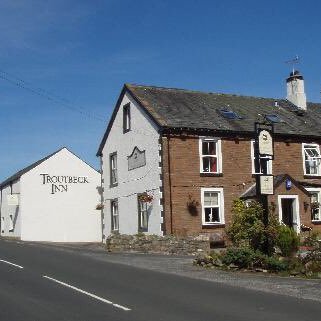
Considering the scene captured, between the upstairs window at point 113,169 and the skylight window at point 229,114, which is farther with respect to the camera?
the upstairs window at point 113,169

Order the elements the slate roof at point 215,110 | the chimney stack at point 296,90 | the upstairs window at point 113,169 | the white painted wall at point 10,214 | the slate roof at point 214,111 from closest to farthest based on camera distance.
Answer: the slate roof at point 214,111
the slate roof at point 215,110
the upstairs window at point 113,169
the chimney stack at point 296,90
the white painted wall at point 10,214

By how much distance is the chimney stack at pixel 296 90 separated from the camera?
3850cm

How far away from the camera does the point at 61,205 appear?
47375mm

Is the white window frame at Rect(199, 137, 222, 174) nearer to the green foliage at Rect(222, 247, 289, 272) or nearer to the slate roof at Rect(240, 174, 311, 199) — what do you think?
the slate roof at Rect(240, 174, 311, 199)

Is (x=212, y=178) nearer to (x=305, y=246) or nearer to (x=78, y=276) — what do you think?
(x=305, y=246)

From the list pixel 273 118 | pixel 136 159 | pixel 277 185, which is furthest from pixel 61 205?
pixel 277 185

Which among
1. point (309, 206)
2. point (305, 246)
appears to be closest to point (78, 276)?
point (305, 246)

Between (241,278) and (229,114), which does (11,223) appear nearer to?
(229,114)

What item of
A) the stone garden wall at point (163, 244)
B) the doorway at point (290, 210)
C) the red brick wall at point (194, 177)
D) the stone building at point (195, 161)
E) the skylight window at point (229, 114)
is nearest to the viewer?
the stone garden wall at point (163, 244)

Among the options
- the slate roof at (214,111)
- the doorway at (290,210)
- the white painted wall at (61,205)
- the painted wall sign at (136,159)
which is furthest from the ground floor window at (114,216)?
the white painted wall at (61,205)

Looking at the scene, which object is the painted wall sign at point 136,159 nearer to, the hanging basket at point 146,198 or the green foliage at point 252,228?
the hanging basket at point 146,198

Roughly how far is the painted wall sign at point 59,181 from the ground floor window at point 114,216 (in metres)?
12.2

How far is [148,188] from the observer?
31.6 meters

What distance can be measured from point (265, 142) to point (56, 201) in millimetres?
30528
